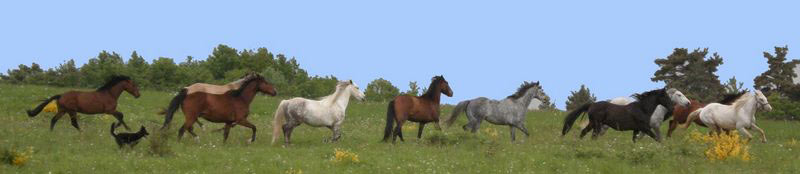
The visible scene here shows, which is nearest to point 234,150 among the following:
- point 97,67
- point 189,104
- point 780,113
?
point 189,104

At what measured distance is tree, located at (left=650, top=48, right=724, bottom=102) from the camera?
60969 mm

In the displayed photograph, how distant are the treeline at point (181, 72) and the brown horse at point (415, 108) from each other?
5083 centimetres

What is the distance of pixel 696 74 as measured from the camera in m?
61.2

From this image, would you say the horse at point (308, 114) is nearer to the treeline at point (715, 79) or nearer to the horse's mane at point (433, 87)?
the horse's mane at point (433, 87)

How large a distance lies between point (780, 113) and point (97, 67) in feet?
184

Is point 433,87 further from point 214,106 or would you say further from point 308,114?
point 214,106

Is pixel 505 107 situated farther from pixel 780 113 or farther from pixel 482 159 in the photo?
pixel 780 113

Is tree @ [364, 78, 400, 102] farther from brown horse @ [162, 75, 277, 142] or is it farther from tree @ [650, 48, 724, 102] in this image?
brown horse @ [162, 75, 277, 142]

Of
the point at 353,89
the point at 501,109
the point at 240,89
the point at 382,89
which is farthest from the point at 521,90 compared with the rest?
the point at 382,89

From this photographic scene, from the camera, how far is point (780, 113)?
52250 mm

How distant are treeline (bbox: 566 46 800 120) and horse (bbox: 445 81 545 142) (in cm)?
3421

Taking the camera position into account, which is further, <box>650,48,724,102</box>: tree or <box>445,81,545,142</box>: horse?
<box>650,48,724,102</box>: tree

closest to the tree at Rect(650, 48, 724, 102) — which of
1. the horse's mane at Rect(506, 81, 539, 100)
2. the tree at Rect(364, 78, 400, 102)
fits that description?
the tree at Rect(364, 78, 400, 102)

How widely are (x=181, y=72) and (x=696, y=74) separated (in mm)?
40922
